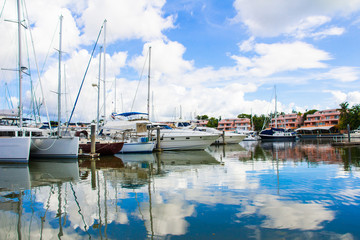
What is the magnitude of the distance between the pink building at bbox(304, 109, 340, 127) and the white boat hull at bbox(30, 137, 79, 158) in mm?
92371

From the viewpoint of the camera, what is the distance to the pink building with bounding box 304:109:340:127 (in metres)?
89.6

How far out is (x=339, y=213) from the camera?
632 cm

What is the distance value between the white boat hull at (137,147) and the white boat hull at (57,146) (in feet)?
18.3

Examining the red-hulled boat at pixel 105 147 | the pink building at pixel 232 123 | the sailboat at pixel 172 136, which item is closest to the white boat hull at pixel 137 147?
the red-hulled boat at pixel 105 147

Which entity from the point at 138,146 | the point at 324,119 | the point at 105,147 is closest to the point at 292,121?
the point at 324,119

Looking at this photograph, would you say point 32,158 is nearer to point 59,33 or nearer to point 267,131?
point 59,33

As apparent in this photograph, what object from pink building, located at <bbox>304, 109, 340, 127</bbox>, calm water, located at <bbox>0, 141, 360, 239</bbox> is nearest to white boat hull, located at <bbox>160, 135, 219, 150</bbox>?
calm water, located at <bbox>0, 141, 360, 239</bbox>

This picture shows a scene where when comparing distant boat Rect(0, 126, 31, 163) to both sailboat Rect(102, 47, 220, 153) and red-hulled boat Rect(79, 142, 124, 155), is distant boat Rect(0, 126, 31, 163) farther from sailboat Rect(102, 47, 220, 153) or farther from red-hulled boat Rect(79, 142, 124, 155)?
sailboat Rect(102, 47, 220, 153)

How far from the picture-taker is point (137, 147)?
24.7 meters

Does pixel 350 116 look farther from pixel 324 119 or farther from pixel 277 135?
pixel 277 135

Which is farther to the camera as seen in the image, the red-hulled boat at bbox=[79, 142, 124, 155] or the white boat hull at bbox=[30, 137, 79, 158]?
the red-hulled boat at bbox=[79, 142, 124, 155]

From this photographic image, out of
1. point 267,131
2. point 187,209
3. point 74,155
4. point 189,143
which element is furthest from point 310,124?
point 187,209

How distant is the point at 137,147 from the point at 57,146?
24.1 ft

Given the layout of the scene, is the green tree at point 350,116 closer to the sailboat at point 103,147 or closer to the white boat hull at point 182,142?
the white boat hull at point 182,142
